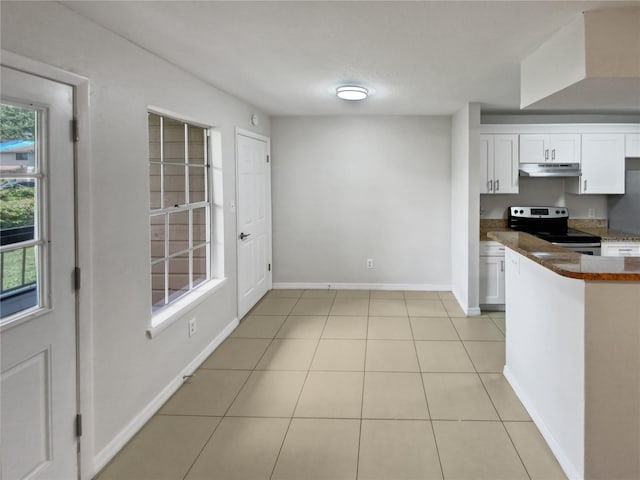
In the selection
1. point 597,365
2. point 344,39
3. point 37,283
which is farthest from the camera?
point 344,39

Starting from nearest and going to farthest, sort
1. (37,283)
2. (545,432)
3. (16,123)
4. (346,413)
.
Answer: (16,123)
(37,283)
(545,432)
(346,413)

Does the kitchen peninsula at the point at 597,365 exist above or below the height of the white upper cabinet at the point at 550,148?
below

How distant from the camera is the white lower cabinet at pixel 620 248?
4.62 metres

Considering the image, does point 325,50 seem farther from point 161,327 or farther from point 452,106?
point 452,106

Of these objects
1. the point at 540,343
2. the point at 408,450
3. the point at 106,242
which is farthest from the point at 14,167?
the point at 540,343

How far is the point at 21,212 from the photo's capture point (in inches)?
69.9

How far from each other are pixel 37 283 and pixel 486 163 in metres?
4.47

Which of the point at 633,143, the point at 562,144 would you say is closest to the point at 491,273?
the point at 562,144

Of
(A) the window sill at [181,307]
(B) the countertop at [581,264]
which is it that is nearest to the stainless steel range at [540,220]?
(B) the countertop at [581,264]

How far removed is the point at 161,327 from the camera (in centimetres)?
282

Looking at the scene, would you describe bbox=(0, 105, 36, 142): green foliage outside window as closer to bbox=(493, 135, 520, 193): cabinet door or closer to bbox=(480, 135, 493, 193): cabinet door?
bbox=(480, 135, 493, 193): cabinet door

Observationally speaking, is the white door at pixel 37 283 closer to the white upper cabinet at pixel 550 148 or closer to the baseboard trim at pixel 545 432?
the baseboard trim at pixel 545 432

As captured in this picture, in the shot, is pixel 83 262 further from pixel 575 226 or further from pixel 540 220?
pixel 575 226

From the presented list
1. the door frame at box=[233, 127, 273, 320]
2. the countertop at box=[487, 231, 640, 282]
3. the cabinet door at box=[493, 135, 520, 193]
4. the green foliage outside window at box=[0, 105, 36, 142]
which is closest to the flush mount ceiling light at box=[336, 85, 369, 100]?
the door frame at box=[233, 127, 273, 320]
